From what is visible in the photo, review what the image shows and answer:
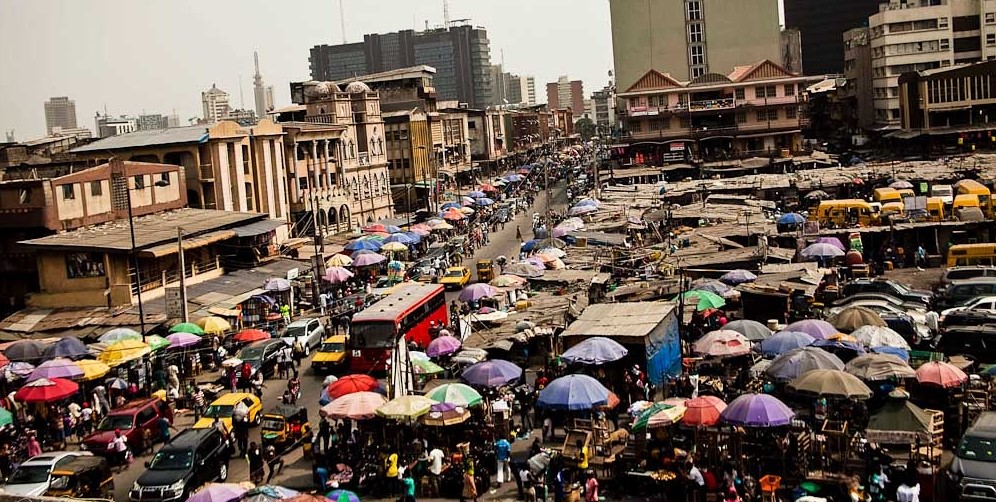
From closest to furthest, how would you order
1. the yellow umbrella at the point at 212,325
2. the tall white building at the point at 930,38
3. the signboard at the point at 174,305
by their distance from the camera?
the yellow umbrella at the point at 212,325 → the signboard at the point at 174,305 → the tall white building at the point at 930,38

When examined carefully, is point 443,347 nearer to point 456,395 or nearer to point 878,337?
point 456,395

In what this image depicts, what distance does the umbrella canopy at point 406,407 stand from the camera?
20.0m

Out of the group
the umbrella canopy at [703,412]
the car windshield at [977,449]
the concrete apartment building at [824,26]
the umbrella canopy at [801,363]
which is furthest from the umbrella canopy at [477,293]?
the concrete apartment building at [824,26]

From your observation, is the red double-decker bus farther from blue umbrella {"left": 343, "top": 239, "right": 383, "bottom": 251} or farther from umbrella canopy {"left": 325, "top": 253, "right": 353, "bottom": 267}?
blue umbrella {"left": 343, "top": 239, "right": 383, "bottom": 251}

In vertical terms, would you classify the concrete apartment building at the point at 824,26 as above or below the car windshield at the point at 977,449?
above

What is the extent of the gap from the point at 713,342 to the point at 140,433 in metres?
12.8

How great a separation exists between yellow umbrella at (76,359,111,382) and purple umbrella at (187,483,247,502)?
1073cm

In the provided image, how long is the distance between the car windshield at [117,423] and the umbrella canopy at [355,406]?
5.05 m

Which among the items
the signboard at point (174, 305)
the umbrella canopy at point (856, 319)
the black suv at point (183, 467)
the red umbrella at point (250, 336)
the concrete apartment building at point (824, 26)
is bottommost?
the black suv at point (183, 467)

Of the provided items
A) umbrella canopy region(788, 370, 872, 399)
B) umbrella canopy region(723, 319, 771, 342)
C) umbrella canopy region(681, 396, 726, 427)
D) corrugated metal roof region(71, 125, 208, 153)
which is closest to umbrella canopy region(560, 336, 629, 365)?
umbrella canopy region(723, 319, 771, 342)

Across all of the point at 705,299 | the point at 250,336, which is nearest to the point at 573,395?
the point at 705,299

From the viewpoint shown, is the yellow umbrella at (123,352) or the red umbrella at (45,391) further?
the yellow umbrella at (123,352)

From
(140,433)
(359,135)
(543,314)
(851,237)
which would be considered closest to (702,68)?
(359,135)

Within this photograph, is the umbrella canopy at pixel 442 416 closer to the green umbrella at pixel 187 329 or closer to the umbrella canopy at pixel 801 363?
the umbrella canopy at pixel 801 363
